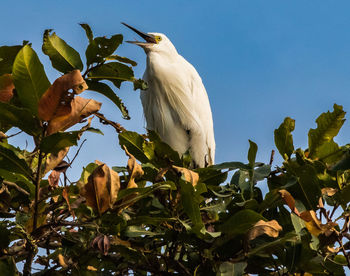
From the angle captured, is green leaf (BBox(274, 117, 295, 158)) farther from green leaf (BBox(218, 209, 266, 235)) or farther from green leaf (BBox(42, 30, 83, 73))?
green leaf (BBox(42, 30, 83, 73))

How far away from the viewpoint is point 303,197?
5.68ft

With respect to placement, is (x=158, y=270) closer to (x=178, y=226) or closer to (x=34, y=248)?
(x=178, y=226)

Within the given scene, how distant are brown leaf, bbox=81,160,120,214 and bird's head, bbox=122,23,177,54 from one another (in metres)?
3.46

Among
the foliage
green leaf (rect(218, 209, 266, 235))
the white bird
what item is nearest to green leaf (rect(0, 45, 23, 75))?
the foliage

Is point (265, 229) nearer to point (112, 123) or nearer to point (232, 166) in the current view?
point (232, 166)

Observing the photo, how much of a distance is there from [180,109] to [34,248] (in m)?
3.01

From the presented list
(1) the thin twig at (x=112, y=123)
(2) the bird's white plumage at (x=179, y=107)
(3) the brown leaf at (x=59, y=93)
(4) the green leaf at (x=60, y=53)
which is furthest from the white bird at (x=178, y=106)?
(3) the brown leaf at (x=59, y=93)

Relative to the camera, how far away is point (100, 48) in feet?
5.88

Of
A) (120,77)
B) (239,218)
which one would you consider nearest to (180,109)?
(120,77)

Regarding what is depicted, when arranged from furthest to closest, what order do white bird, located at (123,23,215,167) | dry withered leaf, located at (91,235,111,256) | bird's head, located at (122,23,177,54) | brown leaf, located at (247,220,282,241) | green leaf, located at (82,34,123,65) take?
1. bird's head, located at (122,23,177,54)
2. white bird, located at (123,23,215,167)
3. green leaf, located at (82,34,123,65)
4. brown leaf, located at (247,220,282,241)
5. dry withered leaf, located at (91,235,111,256)

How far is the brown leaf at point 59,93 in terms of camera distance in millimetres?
1374

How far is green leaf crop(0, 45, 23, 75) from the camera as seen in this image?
1829mm

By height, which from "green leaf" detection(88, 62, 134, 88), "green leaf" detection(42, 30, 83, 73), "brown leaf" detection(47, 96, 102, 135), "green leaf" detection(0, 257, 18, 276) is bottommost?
"green leaf" detection(0, 257, 18, 276)

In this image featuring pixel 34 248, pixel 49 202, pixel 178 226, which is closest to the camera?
pixel 34 248
